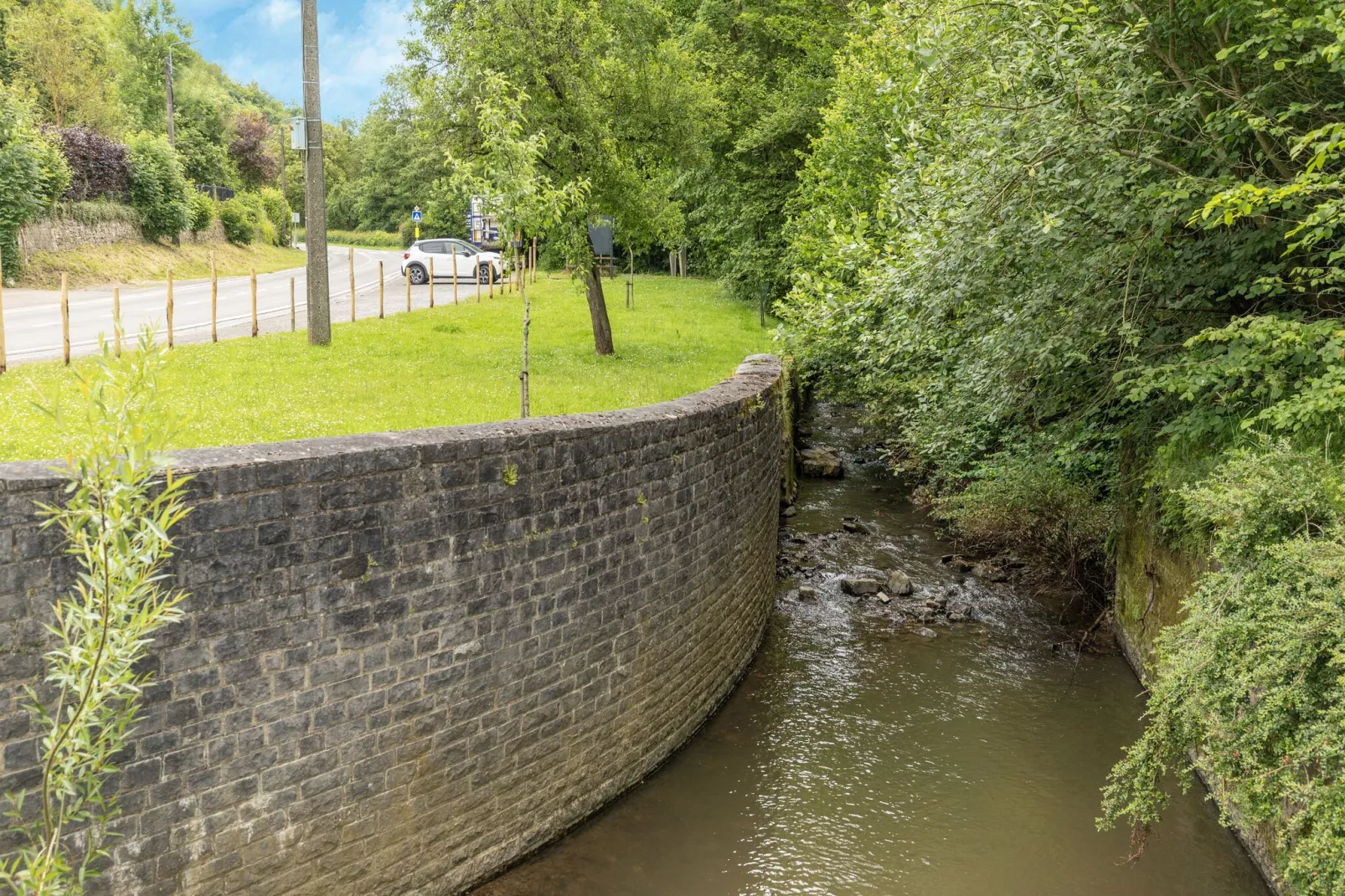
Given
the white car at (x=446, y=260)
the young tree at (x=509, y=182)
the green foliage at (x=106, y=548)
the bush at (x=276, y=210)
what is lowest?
the green foliage at (x=106, y=548)

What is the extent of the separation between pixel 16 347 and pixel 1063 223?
41.5ft

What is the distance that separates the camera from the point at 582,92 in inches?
609

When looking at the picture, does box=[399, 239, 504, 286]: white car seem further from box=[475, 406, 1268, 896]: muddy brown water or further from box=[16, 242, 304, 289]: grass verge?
box=[475, 406, 1268, 896]: muddy brown water

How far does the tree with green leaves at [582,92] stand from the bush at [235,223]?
32.7 m

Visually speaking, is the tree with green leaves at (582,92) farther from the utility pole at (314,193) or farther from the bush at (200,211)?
the bush at (200,211)

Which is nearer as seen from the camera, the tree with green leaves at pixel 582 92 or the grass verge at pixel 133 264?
the tree with green leaves at pixel 582 92

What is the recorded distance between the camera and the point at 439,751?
6234mm

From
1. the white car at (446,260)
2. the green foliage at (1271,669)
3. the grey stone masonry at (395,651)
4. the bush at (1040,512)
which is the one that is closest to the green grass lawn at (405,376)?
the grey stone masonry at (395,651)

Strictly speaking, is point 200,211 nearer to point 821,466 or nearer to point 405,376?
point 821,466

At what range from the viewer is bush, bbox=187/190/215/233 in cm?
3921

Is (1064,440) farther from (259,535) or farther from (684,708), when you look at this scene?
(259,535)

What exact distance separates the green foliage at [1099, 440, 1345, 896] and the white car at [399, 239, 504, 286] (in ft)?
95.0

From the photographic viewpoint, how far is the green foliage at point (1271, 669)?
5309mm

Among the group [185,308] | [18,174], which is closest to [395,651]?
[185,308]
